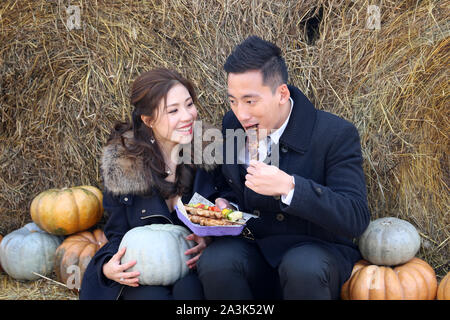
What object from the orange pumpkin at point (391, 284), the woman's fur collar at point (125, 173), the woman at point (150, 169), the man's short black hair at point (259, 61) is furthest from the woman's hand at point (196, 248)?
the man's short black hair at point (259, 61)

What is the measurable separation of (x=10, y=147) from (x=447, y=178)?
2886 millimetres

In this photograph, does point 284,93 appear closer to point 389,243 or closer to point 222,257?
point 222,257

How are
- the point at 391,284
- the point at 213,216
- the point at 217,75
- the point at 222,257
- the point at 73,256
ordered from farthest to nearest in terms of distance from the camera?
1. the point at 217,75
2. the point at 73,256
3. the point at 391,284
4. the point at 213,216
5. the point at 222,257

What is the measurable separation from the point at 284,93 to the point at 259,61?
21 centimetres

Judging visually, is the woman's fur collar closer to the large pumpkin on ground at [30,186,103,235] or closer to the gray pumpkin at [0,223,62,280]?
the large pumpkin on ground at [30,186,103,235]

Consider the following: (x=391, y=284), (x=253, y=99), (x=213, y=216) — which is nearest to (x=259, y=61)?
(x=253, y=99)

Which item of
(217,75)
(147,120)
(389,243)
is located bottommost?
(389,243)

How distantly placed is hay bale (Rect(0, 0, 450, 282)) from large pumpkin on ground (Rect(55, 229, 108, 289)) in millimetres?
482

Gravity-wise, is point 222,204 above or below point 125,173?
below

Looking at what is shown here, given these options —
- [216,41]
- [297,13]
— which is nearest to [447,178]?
[297,13]

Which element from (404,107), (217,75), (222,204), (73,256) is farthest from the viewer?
(217,75)

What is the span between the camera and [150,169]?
9.66ft

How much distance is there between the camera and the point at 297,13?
10.8 ft

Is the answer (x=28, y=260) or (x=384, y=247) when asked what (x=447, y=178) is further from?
(x=28, y=260)
